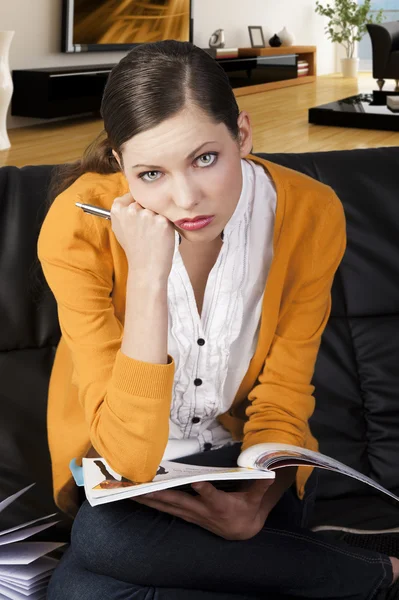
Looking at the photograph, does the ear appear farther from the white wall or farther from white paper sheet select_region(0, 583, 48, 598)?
the white wall

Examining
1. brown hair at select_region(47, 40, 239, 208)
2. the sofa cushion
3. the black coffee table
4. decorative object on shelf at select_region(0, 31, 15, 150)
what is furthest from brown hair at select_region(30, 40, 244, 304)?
the black coffee table

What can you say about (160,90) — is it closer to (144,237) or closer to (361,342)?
(144,237)

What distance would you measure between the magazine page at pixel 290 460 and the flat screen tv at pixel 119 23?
225 inches

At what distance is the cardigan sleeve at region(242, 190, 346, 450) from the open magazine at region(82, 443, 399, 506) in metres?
0.16

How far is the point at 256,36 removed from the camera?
9258 mm

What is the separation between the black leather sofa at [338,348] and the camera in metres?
1.46

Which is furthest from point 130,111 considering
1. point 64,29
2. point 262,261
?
point 64,29

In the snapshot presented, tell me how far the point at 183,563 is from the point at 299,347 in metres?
0.40

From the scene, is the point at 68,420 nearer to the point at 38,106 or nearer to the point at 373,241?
the point at 373,241

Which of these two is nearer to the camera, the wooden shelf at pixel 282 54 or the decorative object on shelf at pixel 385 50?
the decorative object on shelf at pixel 385 50

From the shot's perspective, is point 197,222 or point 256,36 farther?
point 256,36

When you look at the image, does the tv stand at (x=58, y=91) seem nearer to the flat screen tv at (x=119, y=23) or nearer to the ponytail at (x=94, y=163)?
the flat screen tv at (x=119, y=23)

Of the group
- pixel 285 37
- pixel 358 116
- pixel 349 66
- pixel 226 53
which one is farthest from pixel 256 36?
pixel 358 116

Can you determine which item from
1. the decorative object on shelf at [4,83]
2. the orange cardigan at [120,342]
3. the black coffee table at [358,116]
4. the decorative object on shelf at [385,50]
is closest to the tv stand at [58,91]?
the decorative object on shelf at [4,83]
